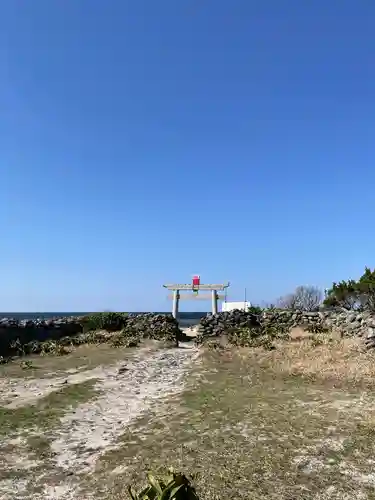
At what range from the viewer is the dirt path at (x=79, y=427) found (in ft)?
25.6

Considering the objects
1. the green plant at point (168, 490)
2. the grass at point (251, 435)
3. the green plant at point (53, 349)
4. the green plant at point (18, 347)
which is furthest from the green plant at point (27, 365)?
the green plant at point (168, 490)

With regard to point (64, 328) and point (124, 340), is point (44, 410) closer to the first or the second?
point (124, 340)

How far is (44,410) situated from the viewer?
41.4 feet

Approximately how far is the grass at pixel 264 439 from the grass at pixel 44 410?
2.67 metres

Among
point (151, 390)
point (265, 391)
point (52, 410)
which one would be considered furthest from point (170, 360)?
point (52, 410)

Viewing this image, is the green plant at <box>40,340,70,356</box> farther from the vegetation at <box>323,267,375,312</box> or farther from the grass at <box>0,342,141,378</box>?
the vegetation at <box>323,267,375,312</box>

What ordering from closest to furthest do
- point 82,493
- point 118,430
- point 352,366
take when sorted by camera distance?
point 82,493, point 118,430, point 352,366

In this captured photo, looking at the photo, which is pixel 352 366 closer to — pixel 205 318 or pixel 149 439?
pixel 149 439

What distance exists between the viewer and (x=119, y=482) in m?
7.43

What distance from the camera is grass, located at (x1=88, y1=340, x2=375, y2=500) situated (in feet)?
23.7

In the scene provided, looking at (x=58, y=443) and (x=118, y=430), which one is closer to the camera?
(x=58, y=443)

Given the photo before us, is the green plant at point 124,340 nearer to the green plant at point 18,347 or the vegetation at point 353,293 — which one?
the green plant at point 18,347

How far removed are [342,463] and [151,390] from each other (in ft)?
28.6

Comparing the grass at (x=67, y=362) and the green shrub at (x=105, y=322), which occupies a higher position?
the green shrub at (x=105, y=322)
